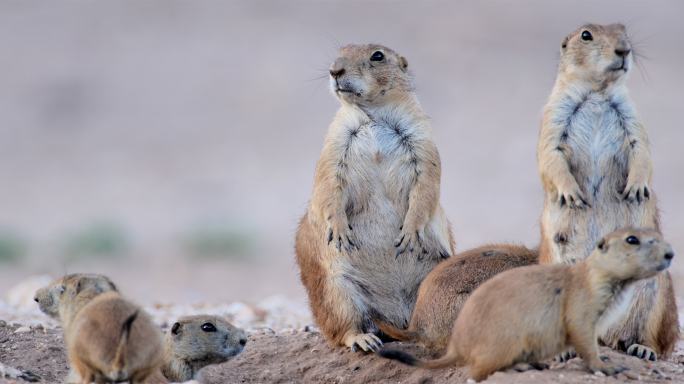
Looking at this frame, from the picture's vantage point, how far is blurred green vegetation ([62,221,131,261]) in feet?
68.4

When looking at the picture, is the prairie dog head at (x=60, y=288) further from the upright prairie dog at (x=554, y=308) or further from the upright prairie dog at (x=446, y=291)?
the upright prairie dog at (x=446, y=291)

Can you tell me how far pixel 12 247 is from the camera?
21375 millimetres

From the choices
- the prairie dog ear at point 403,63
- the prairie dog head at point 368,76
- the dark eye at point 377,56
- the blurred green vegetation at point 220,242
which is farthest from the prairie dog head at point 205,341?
the blurred green vegetation at point 220,242

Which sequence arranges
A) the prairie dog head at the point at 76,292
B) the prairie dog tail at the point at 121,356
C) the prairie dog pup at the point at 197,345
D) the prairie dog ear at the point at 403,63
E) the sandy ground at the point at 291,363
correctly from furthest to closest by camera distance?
1. the prairie dog ear at the point at 403,63
2. the prairie dog pup at the point at 197,345
3. the sandy ground at the point at 291,363
4. the prairie dog head at the point at 76,292
5. the prairie dog tail at the point at 121,356

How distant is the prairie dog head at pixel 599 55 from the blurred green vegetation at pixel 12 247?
1336 cm

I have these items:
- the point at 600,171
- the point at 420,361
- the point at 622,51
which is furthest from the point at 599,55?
the point at 420,361

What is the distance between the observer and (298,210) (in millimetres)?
22016

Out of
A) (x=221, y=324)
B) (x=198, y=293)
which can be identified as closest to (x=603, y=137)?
(x=221, y=324)

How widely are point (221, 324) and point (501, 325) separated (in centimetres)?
252

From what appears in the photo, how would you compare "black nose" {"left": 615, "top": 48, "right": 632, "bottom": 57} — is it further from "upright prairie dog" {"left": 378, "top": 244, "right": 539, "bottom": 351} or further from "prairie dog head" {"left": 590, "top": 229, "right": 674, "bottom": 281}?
"prairie dog head" {"left": 590, "top": 229, "right": 674, "bottom": 281}

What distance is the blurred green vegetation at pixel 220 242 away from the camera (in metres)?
20.8

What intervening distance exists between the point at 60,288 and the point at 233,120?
1834cm

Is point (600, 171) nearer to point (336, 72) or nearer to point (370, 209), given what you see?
point (370, 209)

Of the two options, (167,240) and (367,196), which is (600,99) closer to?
(367,196)
